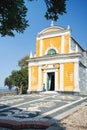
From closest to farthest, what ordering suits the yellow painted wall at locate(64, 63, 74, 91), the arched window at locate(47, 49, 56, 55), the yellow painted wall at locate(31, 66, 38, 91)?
1. the yellow painted wall at locate(64, 63, 74, 91)
2. the arched window at locate(47, 49, 56, 55)
3. the yellow painted wall at locate(31, 66, 38, 91)

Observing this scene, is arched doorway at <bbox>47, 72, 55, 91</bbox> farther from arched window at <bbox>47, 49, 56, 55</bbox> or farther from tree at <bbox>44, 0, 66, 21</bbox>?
tree at <bbox>44, 0, 66, 21</bbox>

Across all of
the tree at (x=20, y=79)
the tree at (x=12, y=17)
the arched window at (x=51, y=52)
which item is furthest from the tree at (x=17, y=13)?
the tree at (x=20, y=79)

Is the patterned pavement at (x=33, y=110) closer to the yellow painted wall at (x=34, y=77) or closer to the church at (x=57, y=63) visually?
the church at (x=57, y=63)

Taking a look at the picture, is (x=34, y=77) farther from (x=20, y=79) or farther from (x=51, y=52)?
(x=20, y=79)

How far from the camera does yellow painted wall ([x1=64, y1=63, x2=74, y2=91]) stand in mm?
27734

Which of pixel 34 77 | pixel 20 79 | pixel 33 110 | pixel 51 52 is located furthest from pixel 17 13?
pixel 20 79

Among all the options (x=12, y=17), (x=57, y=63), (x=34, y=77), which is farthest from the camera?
(x=34, y=77)

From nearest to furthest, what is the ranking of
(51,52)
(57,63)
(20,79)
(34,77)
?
1. (57,63)
2. (51,52)
3. (34,77)
4. (20,79)

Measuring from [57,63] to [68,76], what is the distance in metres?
2.23

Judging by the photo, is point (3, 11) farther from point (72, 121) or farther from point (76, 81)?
point (76, 81)

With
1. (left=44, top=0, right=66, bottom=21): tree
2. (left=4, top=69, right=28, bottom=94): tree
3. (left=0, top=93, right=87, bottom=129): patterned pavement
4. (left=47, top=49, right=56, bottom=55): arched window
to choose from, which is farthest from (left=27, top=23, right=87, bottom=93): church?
(left=44, top=0, right=66, bottom=21): tree

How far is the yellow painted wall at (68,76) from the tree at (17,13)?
21.2 metres

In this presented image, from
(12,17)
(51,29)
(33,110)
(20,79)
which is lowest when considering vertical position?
(33,110)

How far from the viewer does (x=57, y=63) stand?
96.0ft
